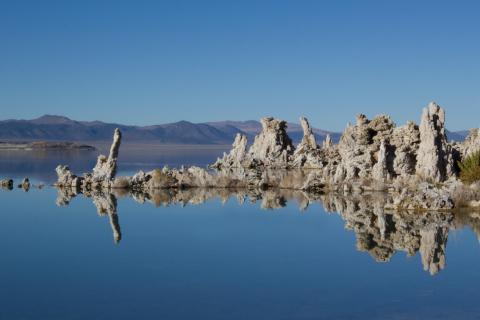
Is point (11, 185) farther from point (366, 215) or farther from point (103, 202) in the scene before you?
point (366, 215)

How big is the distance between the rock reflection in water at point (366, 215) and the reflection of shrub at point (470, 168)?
3125mm

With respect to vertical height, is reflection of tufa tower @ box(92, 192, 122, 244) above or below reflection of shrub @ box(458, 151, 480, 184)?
below

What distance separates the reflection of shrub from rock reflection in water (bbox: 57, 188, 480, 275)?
10.3 ft

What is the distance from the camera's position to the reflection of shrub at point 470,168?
28.8 meters

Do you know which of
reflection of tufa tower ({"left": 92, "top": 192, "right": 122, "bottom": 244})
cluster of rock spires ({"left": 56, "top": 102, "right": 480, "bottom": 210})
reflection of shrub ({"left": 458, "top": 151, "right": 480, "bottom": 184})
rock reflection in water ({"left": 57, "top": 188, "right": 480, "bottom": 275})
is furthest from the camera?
cluster of rock spires ({"left": 56, "top": 102, "right": 480, "bottom": 210})

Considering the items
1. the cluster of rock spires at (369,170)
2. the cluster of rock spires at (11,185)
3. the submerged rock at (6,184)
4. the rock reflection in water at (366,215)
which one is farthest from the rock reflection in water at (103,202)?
the submerged rock at (6,184)

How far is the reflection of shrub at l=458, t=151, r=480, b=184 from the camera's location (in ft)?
94.5

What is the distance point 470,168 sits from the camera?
98.3ft

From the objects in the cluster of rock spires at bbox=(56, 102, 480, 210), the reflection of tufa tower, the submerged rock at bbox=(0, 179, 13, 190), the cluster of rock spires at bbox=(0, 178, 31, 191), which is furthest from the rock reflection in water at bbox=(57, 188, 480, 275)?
the submerged rock at bbox=(0, 179, 13, 190)

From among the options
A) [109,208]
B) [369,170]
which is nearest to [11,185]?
[109,208]

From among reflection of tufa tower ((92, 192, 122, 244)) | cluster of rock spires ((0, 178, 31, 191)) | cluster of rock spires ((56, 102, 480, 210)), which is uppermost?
cluster of rock spires ((56, 102, 480, 210))

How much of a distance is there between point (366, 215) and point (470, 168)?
753 centimetres

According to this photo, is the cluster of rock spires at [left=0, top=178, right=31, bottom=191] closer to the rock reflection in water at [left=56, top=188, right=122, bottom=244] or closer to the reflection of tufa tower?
the rock reflection in water at [left=56, top=188, right=122, bottom=244]

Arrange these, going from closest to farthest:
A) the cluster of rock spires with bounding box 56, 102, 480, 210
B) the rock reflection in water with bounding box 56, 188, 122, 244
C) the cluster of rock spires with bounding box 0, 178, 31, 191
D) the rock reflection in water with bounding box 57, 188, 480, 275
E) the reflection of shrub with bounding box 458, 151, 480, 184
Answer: the rock reflection in water with bounding box 57, 188, 480, 275, the rock reflection in water with bounding box 56, 188, 122, 244, the reflection of shrub with bounding box 458, 151, 480, 184, the cluster of rock spires with bounding box 56, 102, 480, 210, the cluster of rock spires with bounding box 0, 178, 31, 191
